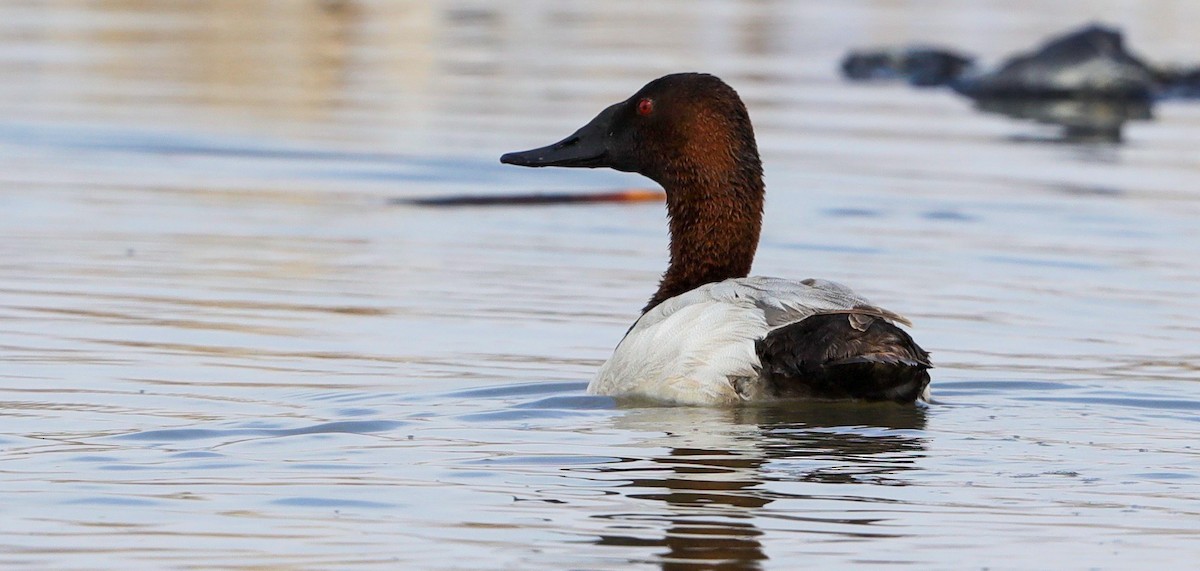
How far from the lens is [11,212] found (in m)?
12.5

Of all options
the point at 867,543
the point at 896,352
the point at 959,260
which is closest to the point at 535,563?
the point at 867,543

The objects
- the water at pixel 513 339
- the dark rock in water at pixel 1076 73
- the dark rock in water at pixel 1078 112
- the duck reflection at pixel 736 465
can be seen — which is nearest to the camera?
the duck reflection at pixel 736 465

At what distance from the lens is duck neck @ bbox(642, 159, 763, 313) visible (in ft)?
27.6

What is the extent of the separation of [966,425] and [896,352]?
425 mm

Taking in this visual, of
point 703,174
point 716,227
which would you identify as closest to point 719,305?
point 716,227

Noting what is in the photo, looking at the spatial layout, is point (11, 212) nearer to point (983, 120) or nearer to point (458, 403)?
point (458, 403)

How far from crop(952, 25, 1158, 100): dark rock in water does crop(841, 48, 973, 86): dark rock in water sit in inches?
52.3

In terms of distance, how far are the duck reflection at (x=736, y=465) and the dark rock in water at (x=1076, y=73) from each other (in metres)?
16.4

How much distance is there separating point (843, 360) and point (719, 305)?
605mm

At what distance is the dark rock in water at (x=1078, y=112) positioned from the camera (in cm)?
1925

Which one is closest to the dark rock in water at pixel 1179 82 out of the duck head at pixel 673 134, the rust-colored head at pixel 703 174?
the duck head at pixel 673 134

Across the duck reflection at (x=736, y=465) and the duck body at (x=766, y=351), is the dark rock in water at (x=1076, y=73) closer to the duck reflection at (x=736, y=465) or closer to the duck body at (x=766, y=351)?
the duck body at (x=766, y=351)

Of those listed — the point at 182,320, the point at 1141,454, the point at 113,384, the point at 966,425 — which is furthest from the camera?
the point at 182,320

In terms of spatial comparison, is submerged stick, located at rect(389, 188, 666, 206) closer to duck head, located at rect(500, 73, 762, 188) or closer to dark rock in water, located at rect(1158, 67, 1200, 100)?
duck head, located at rect(500, 73, 762, 188)
